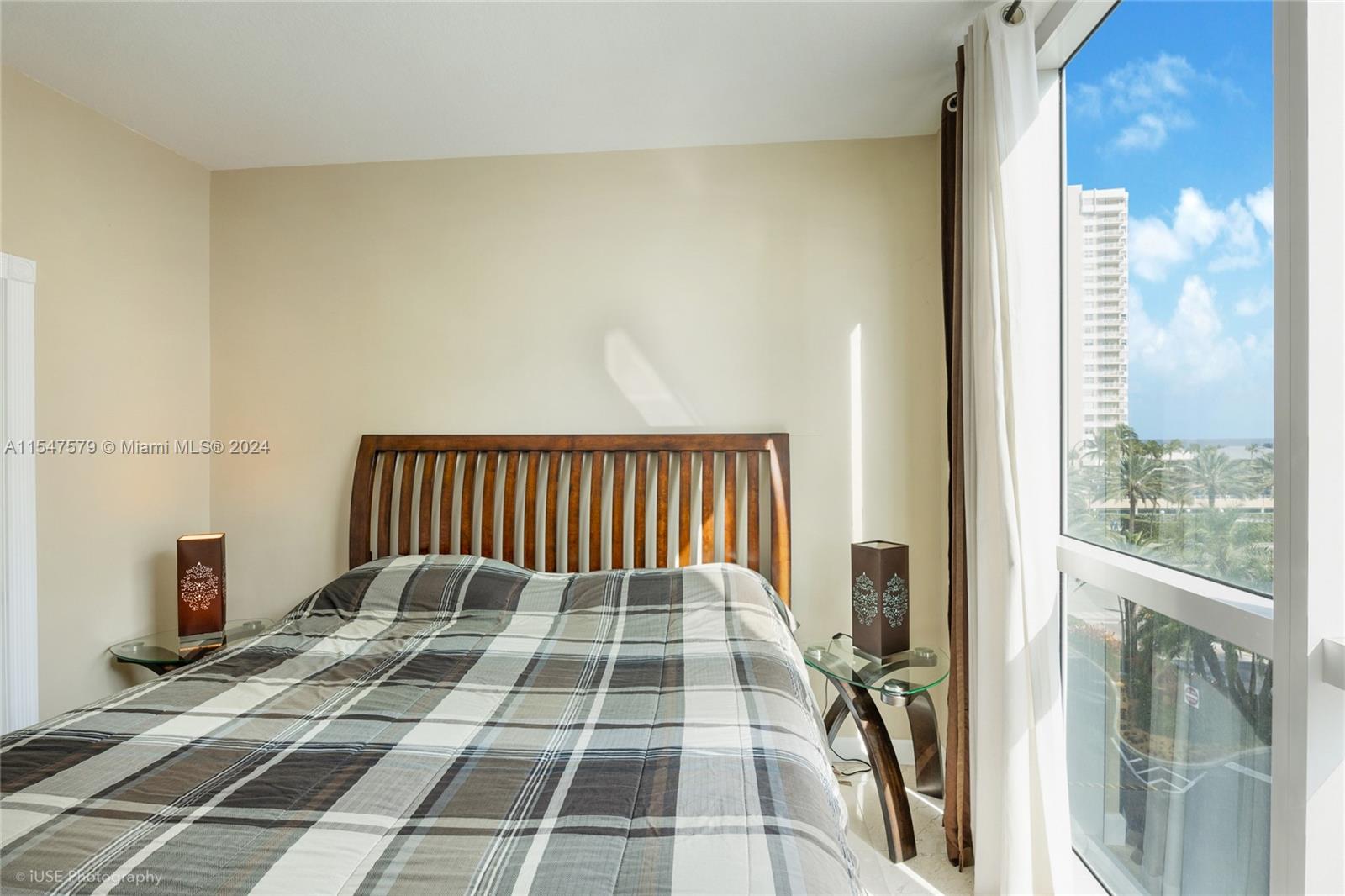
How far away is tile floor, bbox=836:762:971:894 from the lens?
1998mm

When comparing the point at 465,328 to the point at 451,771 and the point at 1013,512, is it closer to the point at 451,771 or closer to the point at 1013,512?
the point at 451,771

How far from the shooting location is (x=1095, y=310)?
70.9 inches

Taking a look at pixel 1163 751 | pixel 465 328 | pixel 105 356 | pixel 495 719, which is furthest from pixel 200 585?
pixel 1163 751

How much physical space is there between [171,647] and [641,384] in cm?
207

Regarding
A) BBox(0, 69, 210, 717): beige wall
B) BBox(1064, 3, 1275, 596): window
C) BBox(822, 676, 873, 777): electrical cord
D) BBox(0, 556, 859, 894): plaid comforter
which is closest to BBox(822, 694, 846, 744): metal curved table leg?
BBox(822, 676, 873, 777): electrical cord

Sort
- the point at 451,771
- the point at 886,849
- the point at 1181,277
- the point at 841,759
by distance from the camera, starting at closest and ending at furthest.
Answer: the point at 451,771 < the point at 1181,277 < the point at 886,849 < the point at 841,759

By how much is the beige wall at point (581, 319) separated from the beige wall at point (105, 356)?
0.17 metres

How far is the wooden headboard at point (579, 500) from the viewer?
8.95 ft

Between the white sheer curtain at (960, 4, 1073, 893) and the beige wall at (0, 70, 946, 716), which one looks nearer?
the white sheer curtain at (960, 4, 1073, 893)

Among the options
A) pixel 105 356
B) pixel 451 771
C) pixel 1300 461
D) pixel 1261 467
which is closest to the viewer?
pixel 1300 461

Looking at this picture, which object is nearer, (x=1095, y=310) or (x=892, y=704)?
(x=1095, y=310)

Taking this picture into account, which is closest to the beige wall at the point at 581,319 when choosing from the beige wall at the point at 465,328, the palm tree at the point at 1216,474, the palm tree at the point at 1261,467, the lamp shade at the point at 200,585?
the beige wall at the point at 465,328

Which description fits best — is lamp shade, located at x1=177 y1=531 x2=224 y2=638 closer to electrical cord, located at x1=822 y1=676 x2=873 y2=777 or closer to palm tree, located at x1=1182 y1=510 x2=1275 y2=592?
electrical cord, located at x1=822 y1=676 x2=873 y2=777

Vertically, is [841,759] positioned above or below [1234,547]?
below
